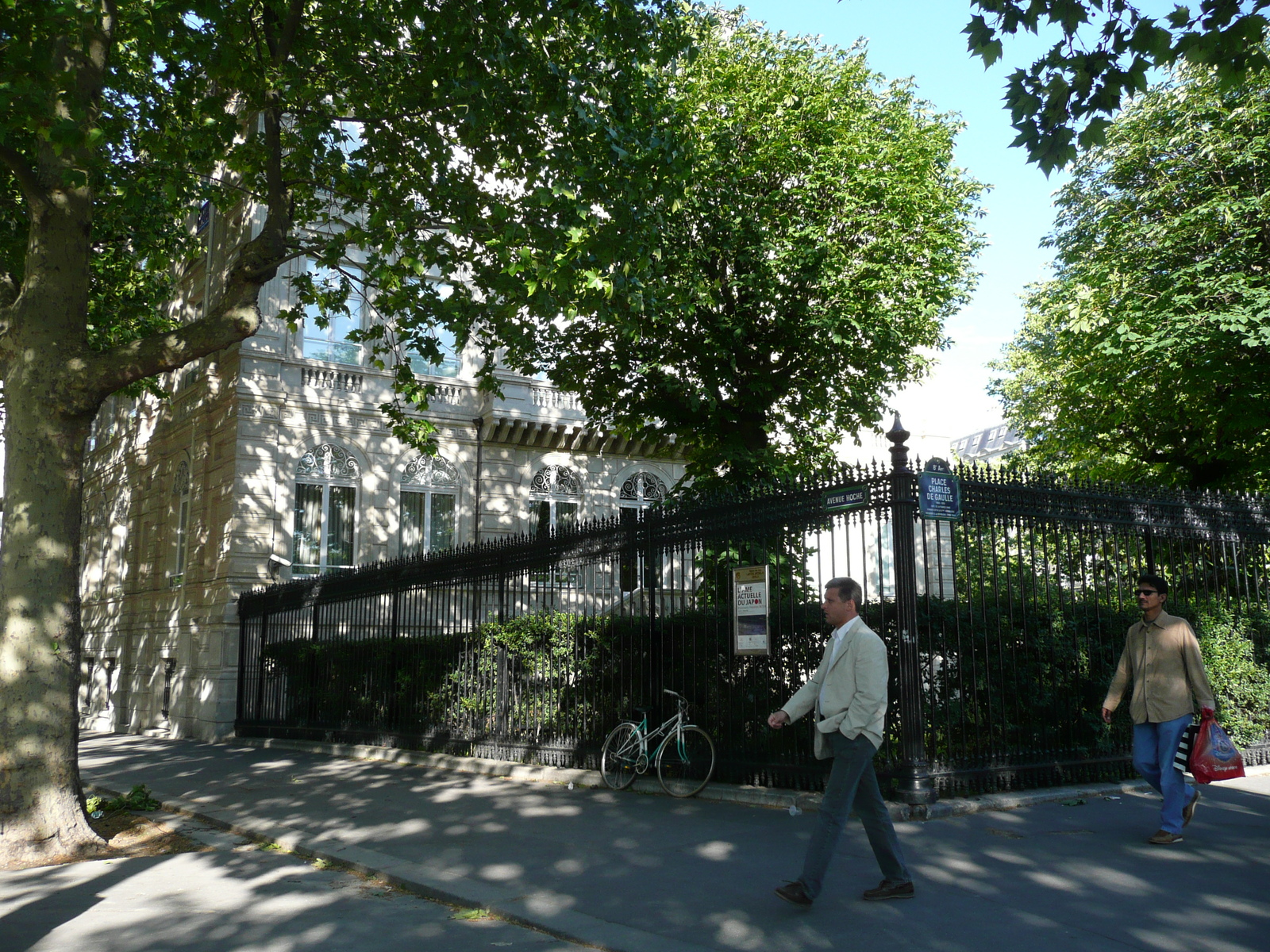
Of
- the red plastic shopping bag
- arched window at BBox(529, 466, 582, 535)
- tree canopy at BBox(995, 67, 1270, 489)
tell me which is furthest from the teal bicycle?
arched window at BBox(529, 466, 582, 535)

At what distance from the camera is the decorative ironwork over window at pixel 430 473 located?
23.9m

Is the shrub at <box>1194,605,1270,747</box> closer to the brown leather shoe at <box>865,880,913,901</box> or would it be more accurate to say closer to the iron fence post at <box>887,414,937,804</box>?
the iron fence post at <box>887,414,937,804</box>

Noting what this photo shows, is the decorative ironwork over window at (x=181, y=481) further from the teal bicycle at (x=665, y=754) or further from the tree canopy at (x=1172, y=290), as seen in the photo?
the tree canopy at (x=1172, y=290)

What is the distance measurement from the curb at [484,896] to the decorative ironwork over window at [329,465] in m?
14.3

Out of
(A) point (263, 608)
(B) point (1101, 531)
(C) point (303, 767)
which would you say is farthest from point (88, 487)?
(B) point (1101, 531)

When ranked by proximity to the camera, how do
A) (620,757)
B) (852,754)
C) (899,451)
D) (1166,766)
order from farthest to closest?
1. (620,757)
2. (899,451)
3. (1166,766)
4. (852,754)

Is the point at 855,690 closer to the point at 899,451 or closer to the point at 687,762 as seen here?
the point at 899,451

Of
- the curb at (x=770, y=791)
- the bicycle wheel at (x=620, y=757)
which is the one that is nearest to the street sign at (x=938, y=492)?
the curb at (x=770, y=791)

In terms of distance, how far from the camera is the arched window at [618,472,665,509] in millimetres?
26641

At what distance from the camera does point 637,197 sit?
12234 millimetres

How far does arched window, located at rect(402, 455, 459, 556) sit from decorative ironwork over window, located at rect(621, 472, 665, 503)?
467 cm

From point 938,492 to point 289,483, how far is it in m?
17.0

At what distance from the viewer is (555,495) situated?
25672mm

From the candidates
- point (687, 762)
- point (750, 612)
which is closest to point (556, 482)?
point (687, 762)
